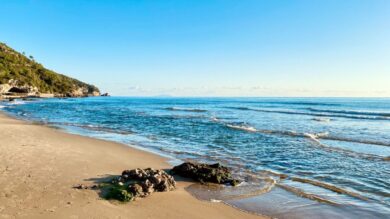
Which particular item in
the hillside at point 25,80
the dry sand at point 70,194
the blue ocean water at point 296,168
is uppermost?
the hillside at point 25,80

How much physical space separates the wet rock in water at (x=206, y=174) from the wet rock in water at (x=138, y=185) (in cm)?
123

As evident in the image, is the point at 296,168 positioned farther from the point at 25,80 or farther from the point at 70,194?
the point at 25,80

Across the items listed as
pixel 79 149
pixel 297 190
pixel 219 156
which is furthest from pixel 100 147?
pixel 297 190

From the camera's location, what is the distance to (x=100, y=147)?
51.9 feet

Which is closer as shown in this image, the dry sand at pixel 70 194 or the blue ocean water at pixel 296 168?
the dry sand at pixel 70 194

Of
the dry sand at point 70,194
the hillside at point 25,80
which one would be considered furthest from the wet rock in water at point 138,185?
the hillside at point 25,80

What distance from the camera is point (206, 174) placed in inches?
400

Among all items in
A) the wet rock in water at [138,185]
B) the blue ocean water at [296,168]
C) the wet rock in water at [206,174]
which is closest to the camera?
the wet rock in water at [138,185]

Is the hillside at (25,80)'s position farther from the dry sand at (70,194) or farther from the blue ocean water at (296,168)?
the dry sand at (70,194)

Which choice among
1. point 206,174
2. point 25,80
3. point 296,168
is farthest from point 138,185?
point 25,80

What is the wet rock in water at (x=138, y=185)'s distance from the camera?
25.5 feet

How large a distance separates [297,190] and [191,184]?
10.7ft

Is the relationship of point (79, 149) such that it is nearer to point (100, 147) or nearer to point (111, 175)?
point (100, 147)

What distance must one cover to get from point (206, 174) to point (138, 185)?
2.76 meters
